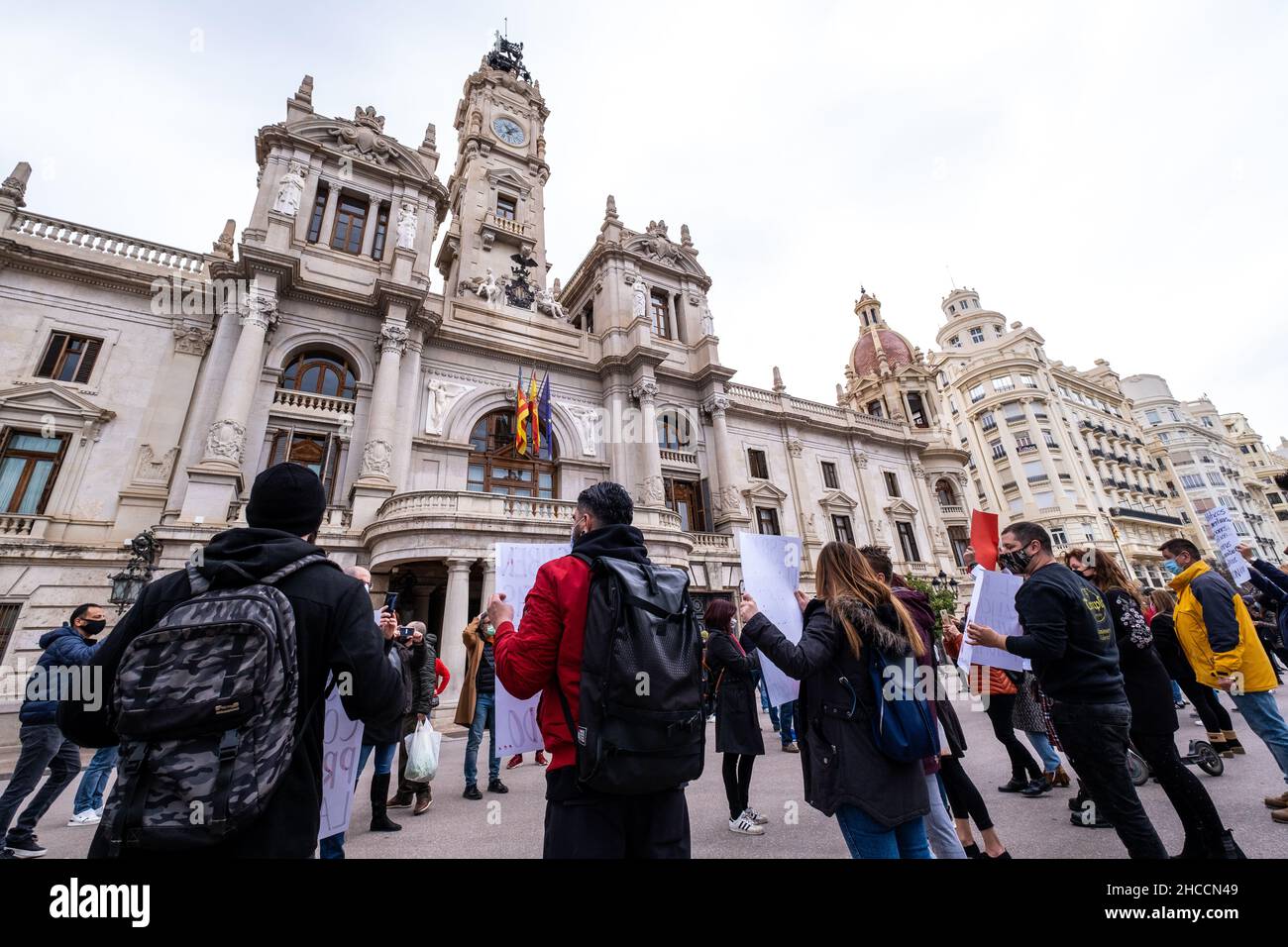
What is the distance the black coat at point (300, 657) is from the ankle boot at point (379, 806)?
3.65 m

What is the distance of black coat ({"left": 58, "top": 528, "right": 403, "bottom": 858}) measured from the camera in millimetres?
1878

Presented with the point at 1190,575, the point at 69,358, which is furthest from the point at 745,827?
the point at 69,358

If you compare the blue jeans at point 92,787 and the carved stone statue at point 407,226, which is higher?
the carved stone statue at point 407,226

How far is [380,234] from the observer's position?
2058 centimetres

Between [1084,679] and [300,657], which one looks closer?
[300,657]

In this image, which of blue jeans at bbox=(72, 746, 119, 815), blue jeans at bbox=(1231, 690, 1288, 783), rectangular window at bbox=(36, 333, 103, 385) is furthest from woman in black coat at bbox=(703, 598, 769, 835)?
rectangular window at bbox=(36, 333, 103, 385)

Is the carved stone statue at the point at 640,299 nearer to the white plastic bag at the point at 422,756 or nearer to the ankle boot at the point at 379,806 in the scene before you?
the white plastic bag at the point at 422,756

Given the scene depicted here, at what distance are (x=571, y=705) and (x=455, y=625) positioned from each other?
12.1m

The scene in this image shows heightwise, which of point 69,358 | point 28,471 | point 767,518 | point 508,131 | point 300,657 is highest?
point 508,131

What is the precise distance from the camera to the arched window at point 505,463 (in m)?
19.0

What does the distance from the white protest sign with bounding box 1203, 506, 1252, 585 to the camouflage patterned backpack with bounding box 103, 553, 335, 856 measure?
9.10m

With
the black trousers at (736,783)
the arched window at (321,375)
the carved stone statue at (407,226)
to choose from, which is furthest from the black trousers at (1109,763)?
the carved stone statue at (407,226)

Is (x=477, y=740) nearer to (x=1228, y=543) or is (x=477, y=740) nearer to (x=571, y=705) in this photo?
(x=571, y=705)
